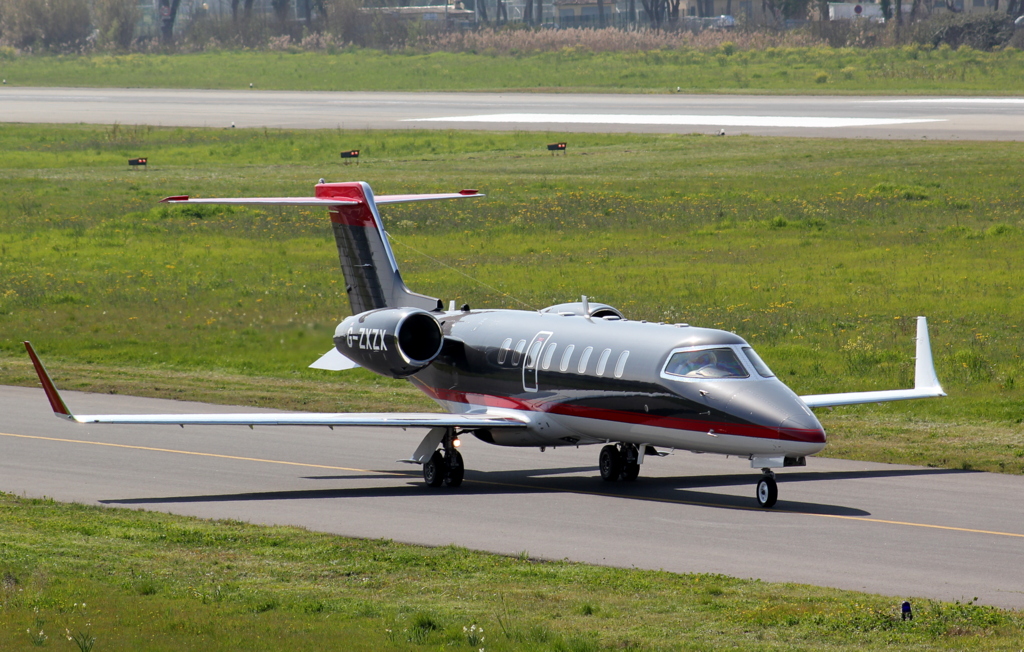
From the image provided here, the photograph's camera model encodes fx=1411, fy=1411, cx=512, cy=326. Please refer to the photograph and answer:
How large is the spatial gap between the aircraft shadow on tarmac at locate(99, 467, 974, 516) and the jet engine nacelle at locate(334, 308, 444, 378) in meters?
1.97

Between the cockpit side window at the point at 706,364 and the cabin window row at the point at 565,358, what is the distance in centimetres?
97

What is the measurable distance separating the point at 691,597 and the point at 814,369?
17811mm

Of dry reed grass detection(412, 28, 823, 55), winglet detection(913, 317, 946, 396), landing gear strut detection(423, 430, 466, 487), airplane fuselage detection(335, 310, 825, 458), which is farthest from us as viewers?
dry reed grass detection(412, 28, 823, 55)

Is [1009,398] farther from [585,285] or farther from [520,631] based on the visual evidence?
[520,631]

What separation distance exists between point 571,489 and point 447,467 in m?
2.08

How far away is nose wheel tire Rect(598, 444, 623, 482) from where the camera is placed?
77.6 ft

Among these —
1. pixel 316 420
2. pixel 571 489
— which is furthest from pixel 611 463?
pixel 316 420

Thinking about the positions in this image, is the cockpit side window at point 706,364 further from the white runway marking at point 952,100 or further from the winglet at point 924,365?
the white runway marking at point 952,100

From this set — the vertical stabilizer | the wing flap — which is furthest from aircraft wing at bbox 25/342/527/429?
the vertical stabilizer

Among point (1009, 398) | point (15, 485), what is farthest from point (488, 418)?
point (1009, 398)

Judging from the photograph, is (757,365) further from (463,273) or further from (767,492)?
(463,273)

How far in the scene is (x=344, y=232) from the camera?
1123 inches

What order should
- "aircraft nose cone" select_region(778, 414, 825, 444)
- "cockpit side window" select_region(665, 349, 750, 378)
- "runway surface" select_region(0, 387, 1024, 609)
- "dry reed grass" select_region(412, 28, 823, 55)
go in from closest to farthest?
1. "runway surface" select_region(0, 387, 1024, 609)
2. "aircraft nose cone" select_region(778, 414, 825, 444)
3. "cockpit side window" select_region(665, 349, 750, 378)
4. "dry reed grass" select_region(412, 28, 823, 55)

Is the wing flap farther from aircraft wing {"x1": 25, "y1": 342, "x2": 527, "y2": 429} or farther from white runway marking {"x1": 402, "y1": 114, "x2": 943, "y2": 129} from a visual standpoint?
white runway marking {"x1": 402, "y1": 114, "x2": 943, "y2": 129}
